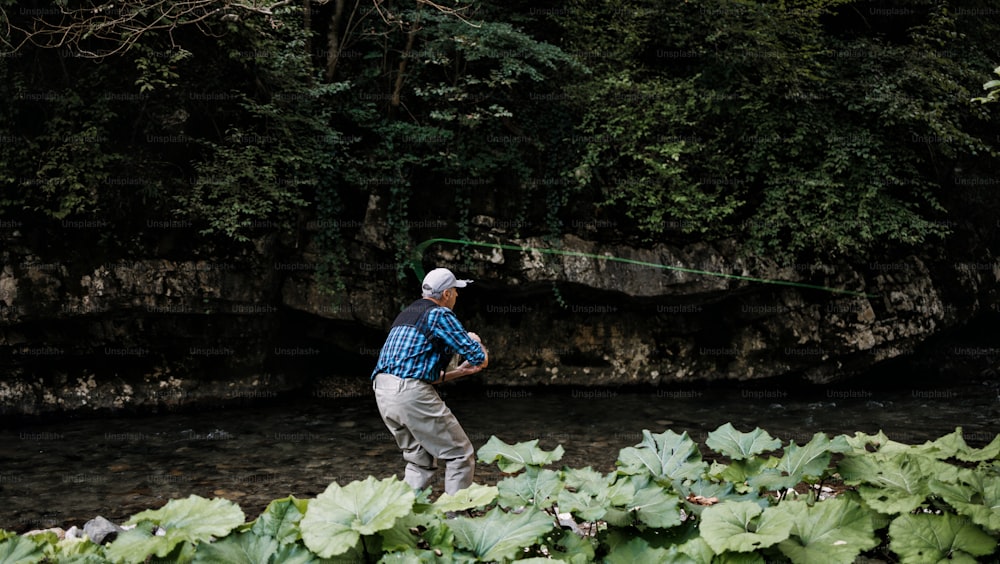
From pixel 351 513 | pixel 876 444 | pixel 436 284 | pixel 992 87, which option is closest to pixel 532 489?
pixel 351 513

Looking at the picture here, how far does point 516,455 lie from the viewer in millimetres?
2750

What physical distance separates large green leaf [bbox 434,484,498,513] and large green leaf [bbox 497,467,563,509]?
0.05 m

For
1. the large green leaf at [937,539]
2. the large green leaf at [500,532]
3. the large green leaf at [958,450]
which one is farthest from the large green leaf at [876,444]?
the large green leaf at [500,532]

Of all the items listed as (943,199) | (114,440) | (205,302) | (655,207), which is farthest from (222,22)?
(943,199)

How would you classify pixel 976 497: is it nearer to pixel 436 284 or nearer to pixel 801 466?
pixel 801 466

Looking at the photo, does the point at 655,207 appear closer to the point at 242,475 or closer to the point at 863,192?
the point at 863,192

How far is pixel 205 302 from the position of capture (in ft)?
26.3

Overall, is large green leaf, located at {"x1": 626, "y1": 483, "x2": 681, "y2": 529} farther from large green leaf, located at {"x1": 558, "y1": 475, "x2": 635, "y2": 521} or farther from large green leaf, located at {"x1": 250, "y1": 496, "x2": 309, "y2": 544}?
large green leaf, located at {"x1": 250, "y1": 496, "x2": 309, "y2": 544}

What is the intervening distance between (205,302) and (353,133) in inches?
110

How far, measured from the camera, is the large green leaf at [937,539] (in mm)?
2104

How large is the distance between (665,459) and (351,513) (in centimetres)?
124

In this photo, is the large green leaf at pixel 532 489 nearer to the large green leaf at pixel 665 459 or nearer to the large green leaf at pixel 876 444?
the large green leaf at pixel 665 459

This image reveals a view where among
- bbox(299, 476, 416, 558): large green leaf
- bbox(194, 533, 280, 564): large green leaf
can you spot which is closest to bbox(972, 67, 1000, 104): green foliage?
bbox(299, 476, 416, 558): large green leaf

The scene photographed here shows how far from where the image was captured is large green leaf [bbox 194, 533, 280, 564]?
2043 millimetres
